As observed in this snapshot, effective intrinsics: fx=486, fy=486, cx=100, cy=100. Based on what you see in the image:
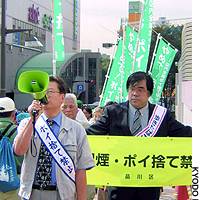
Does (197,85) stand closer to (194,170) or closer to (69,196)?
(194,170)

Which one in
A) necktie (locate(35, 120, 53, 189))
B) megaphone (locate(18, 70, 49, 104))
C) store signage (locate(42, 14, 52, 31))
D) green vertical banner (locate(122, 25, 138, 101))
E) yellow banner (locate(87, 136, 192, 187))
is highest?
store signage (locate(42, 14, 52, 31))

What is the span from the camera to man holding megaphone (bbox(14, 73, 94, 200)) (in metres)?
3.21

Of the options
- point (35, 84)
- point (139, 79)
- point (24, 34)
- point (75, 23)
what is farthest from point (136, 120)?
point (75, 23)

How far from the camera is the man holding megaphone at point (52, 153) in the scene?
3207 millimetres

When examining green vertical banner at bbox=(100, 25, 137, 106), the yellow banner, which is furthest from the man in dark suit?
green vertical banner at bbox=(100, 25, 137, 106)

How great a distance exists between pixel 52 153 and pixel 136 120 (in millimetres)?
1080

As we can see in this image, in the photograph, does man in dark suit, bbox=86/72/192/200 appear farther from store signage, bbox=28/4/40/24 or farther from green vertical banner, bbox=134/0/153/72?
store signage, bbox=28/4/40/24

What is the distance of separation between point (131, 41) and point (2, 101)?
31.1 feet

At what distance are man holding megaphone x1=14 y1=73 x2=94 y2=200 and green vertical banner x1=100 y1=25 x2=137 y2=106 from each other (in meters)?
9.36

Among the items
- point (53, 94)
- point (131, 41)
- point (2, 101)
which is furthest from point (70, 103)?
point (131, 41)

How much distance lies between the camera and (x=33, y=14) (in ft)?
183

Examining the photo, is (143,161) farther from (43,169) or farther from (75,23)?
(75,23)

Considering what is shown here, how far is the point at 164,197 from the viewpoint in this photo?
7.73m

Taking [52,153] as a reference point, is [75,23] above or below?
above
